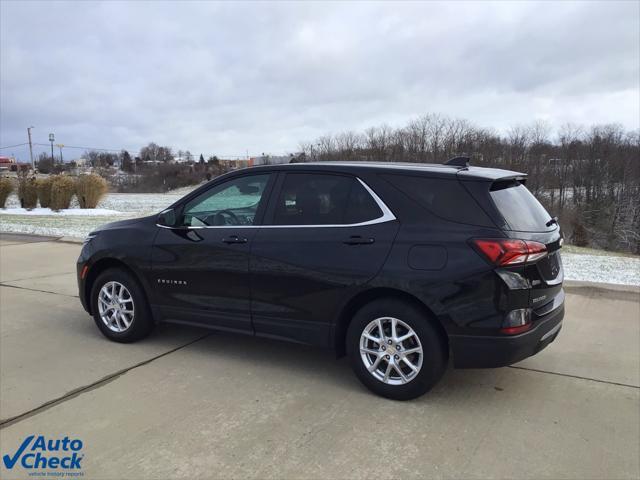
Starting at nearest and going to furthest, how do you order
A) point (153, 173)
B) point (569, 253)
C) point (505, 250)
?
point (505, 250)
point (569, 253)
point (153, 173)

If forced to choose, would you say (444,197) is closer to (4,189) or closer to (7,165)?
(4,189)

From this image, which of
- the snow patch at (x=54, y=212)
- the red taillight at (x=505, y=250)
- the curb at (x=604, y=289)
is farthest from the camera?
the snow patch at (x=54, y=212)

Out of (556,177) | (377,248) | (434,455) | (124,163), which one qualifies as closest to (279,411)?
(434,455)

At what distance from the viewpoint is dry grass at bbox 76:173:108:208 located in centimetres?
2244

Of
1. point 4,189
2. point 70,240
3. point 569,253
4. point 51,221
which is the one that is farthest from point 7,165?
point 569,253

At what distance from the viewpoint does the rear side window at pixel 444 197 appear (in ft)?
11.5

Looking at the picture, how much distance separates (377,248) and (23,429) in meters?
2.68

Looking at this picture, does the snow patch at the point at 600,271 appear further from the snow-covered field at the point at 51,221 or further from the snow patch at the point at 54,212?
the snow patch at the point at 54,212

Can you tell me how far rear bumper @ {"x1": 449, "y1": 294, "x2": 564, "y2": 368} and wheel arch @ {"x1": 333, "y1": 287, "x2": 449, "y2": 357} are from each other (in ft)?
0.41

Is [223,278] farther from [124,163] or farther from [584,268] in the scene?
[124,163]

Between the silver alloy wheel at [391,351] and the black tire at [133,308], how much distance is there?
227 cm

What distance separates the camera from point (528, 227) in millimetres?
3596

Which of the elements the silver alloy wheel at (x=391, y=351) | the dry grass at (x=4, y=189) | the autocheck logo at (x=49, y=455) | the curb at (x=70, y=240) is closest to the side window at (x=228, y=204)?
the silver alloy wheel at (x=391, y=351)

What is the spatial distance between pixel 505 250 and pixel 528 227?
0.40 metres
